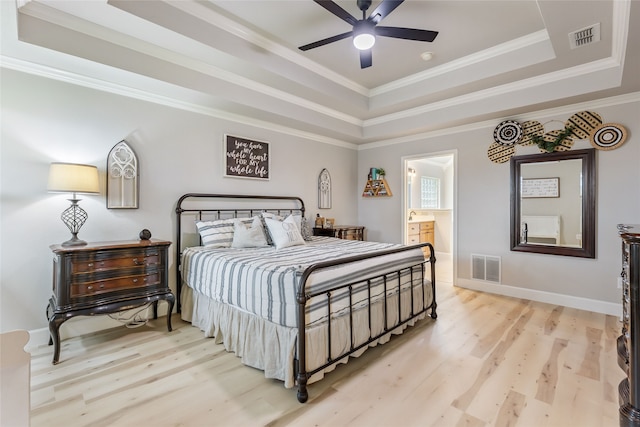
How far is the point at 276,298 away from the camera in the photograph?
206 cm

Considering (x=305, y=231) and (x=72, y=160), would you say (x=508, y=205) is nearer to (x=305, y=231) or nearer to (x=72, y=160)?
(x=305, y=231)

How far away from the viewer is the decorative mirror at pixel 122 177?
2998 millimetres

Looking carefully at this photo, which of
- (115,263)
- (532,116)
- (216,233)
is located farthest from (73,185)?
(532,116)

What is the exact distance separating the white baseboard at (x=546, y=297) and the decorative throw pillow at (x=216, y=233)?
342 cm

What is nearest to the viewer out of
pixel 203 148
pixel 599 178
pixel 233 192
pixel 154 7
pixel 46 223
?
pixel 154 7

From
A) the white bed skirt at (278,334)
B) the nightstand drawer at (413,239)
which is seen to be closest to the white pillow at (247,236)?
the white bed skirt at (278,334)

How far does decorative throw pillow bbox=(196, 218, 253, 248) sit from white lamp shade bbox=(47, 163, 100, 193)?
43.3 inches

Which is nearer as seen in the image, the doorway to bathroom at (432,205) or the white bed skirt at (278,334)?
the white bed skirt at (278,334)

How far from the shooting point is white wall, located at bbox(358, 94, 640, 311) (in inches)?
131

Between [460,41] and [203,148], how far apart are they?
3082 millimetres

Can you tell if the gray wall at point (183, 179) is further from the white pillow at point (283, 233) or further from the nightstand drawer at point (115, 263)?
the white pillow at point (283, 233)

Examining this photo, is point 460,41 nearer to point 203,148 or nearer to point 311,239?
point 311,239

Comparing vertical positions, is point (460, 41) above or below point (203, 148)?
above

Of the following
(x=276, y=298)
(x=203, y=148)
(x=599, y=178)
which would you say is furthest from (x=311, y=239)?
(x=599, y=178)
